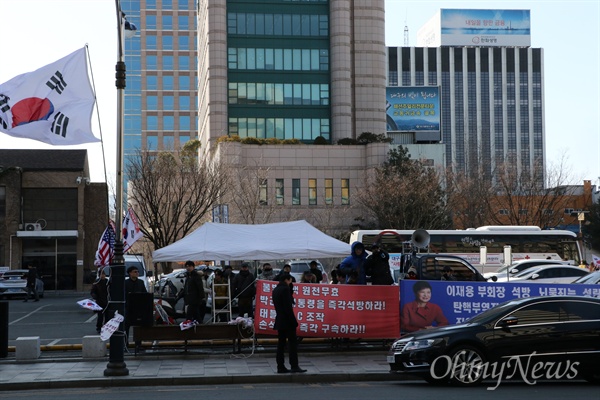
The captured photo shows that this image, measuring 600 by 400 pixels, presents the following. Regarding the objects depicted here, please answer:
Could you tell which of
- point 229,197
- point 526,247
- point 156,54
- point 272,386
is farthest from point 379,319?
point 156,54

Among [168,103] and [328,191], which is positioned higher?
[168,103]

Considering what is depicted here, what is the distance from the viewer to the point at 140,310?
19.4 m

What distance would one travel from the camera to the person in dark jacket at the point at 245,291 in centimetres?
2311

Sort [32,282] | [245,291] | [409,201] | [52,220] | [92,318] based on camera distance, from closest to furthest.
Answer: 1. [245,291]
2. [92,318]
3. [32,282]
4. [52,220]
5. [409,201]

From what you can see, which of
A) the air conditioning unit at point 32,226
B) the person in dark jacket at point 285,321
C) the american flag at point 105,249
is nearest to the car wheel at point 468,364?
the person in dark jacket at point 285,321

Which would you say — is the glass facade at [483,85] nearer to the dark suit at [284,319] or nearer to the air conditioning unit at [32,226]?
the air conditioning unit at [32,226]

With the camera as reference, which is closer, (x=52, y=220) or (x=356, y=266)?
(x=356, y=266)

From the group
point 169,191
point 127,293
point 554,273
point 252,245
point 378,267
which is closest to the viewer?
point 127,293

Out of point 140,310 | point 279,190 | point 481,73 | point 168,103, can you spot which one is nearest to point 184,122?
point 168,103

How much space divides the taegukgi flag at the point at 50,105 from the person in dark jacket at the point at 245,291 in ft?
22.0

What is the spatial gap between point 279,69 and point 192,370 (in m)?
69.9

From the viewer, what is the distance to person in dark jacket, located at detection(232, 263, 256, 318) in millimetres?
23109

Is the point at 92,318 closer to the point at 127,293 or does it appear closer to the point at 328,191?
the point at 127,293

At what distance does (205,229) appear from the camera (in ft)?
74.5
